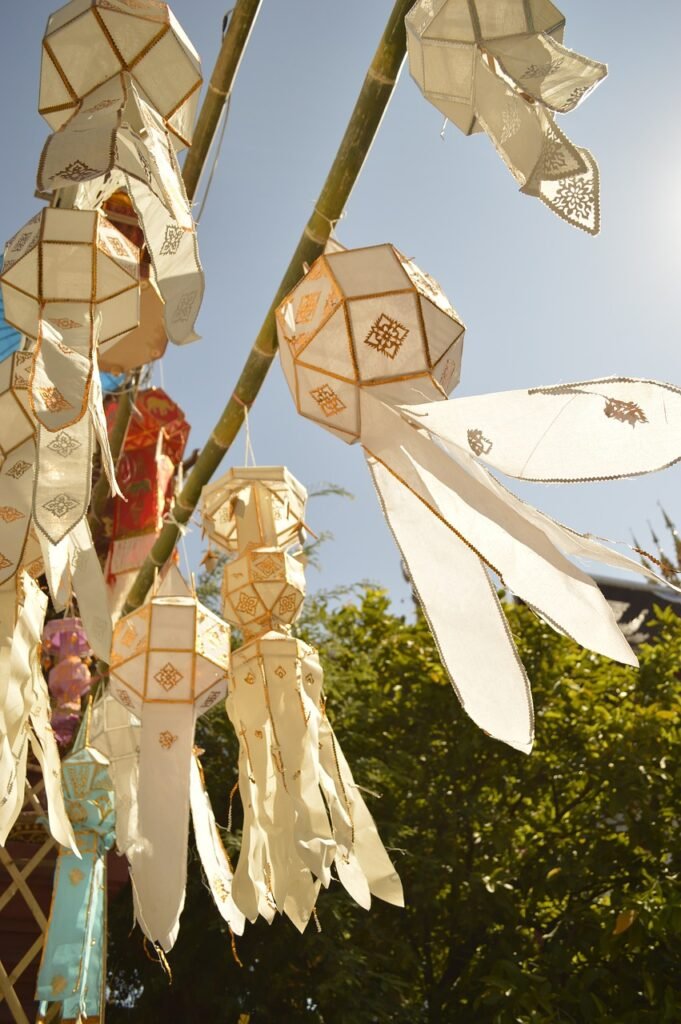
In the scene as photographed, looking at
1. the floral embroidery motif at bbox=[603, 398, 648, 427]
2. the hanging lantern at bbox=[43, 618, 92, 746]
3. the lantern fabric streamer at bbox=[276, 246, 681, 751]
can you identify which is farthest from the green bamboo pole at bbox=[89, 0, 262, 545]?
the hanging lantern at bbox=[43, 618, 92, 746]

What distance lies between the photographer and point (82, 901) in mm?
3059

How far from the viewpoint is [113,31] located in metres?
1.55

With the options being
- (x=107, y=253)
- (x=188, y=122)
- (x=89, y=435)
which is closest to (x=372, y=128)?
(x=188, y=122)

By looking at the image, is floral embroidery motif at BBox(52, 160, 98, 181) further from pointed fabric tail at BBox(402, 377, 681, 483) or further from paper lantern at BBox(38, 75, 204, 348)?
pointed fabric tail at BBox(402, 377, 681, 483)

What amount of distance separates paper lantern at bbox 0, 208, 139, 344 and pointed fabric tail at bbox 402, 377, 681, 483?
2.58 ft

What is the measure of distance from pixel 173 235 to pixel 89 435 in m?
0.41

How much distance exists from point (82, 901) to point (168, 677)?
1.25 meters

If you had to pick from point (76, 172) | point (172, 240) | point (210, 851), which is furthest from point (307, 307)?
point (210, 851)

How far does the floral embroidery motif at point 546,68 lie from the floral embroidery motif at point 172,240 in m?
0.66

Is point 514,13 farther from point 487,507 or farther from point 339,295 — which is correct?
point 487,507

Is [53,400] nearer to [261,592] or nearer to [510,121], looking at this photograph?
[510,121]

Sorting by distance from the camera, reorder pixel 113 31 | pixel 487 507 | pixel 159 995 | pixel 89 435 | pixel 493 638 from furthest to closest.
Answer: pixel 159 995 < pixel 113 31 < pixel 89 435 < pixel 493 638 < pixel 487 507

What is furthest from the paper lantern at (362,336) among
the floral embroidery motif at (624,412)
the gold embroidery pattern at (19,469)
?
the gold embroidery pattern at (19,469)

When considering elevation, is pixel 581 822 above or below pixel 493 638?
above
